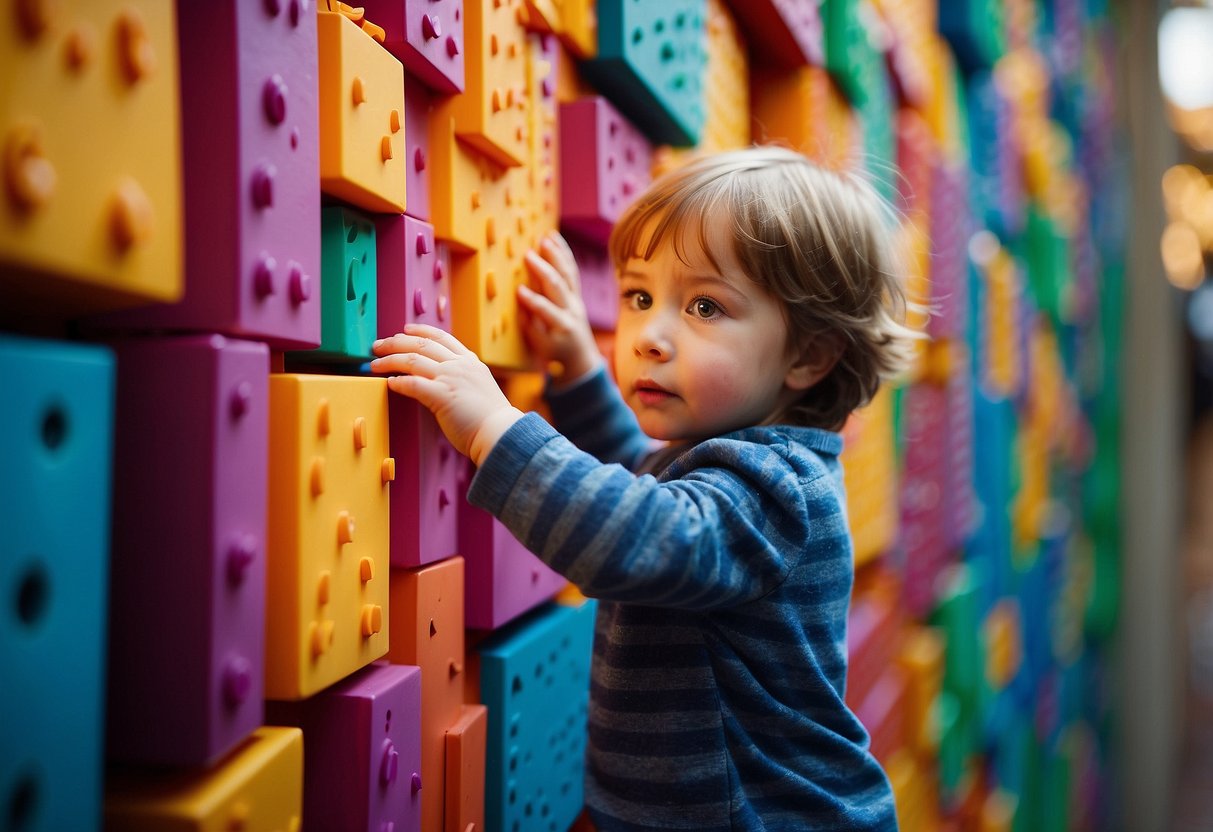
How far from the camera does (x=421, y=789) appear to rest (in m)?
0.55

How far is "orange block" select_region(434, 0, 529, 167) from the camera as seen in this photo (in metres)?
0.58

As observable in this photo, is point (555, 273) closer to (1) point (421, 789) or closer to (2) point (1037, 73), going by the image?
(1) point (421, 789)

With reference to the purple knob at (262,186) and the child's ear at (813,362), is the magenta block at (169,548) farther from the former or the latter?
the child's ear at (813,362)

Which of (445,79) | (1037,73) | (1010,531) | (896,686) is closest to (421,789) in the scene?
(445,79)

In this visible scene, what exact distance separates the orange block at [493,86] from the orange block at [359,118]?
7cm

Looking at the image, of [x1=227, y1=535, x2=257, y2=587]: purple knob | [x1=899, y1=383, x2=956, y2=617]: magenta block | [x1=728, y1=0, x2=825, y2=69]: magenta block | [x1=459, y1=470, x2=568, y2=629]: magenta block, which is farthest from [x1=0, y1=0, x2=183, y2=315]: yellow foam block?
[x1=899, y1=383, x2=956, y2=617]: magenta block

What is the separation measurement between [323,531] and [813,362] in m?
0.39

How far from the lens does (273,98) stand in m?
0.40

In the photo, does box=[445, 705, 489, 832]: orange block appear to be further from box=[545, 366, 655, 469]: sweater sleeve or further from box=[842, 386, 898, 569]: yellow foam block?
box=[842, 386, 898, 569]: yellow foam block

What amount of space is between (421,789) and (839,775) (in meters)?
0.28

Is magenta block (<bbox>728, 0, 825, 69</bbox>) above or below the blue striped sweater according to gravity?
above

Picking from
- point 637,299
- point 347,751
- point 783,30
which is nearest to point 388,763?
point 347,751

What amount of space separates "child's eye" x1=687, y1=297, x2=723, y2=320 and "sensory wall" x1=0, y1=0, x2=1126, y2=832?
13cm

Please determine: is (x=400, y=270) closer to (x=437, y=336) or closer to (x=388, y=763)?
(x=437, y=336)
